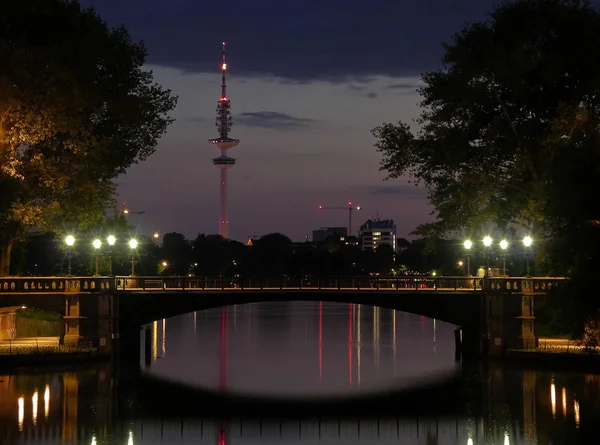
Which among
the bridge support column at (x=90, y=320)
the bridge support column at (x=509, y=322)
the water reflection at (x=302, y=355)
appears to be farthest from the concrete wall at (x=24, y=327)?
the bridge support column at (x=509, y=322)

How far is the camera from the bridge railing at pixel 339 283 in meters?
92.6

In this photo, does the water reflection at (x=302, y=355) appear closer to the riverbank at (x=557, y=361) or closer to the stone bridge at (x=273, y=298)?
the stone bridge at (x=273, y=298)

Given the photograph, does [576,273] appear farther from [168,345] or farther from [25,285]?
[168,345]

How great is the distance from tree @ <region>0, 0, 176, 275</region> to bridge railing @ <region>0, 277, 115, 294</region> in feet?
14.1

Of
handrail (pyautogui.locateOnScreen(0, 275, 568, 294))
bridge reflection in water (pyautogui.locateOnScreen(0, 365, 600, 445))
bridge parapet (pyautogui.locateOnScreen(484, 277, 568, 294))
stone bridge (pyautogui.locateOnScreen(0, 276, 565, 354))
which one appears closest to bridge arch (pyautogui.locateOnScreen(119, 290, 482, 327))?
stone bridge (pyautogui.locateOnScreen(0, 276, 565, 354))

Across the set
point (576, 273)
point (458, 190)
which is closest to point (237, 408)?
point (576, 273)

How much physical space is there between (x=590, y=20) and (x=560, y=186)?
32434 mm

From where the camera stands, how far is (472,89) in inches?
3927

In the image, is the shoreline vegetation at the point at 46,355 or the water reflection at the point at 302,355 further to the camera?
the water reflection at the point at 302,355

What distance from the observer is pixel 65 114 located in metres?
91.2

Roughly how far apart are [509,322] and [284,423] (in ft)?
91.4

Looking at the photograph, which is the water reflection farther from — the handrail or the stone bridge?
the handrail

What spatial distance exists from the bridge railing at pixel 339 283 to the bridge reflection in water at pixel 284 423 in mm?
16163

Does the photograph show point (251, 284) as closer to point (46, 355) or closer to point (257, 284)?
point (257, 284)
